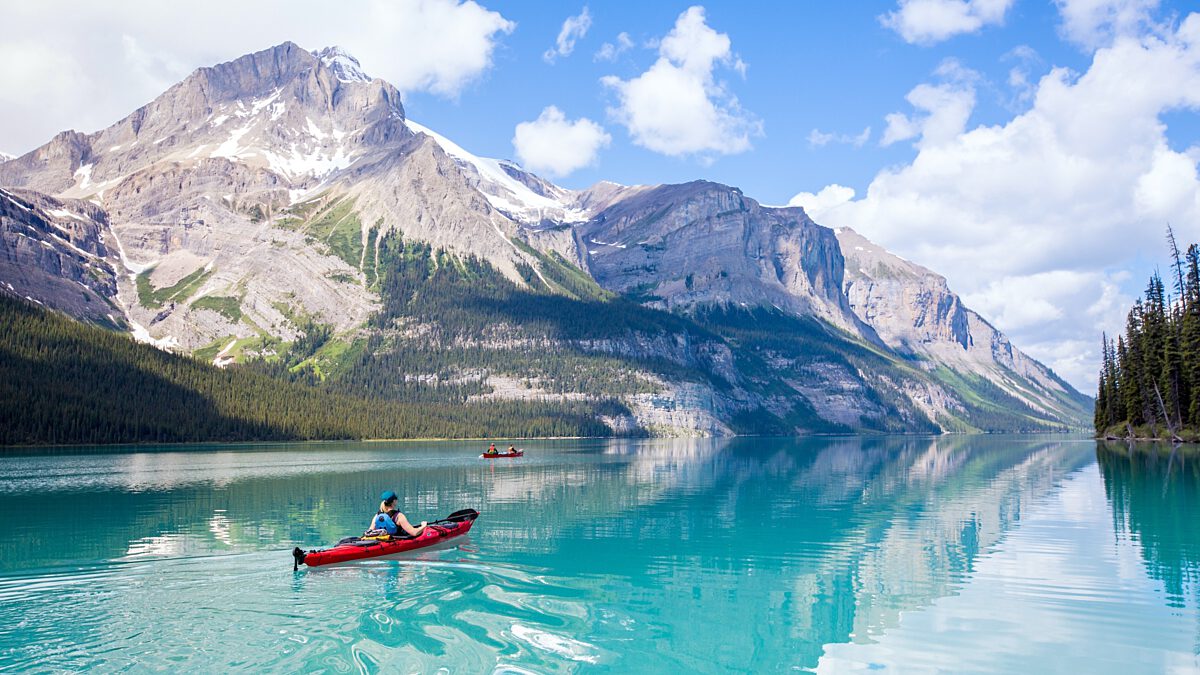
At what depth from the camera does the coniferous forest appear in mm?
123113

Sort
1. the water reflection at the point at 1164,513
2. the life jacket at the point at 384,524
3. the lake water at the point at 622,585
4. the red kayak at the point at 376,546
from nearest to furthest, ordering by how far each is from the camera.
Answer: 1. the lake water at the point at 622,585
2. the water reflection at the point at 1164,513
3. the red kayak at the point at 376,546
4. the life jacket at the point at 384,524

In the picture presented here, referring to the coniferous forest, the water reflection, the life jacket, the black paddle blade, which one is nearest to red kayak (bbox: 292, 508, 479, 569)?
the black paddle blade

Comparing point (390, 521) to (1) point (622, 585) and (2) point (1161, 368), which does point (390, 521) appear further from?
(2) point (1161, 368)

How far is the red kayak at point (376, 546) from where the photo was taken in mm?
39219

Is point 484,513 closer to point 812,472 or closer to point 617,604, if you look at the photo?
point 617,604

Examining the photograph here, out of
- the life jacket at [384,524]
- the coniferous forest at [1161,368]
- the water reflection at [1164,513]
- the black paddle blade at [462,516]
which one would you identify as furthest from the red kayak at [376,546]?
the coniferous forest at [1161,368]

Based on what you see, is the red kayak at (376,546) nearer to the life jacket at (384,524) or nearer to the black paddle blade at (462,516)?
the black paddle blade at (462,516)

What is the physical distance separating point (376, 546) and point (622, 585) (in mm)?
13331

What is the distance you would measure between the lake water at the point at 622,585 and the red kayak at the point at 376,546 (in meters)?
0.58

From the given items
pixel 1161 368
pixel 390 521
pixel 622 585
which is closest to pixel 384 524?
pixel 390 521

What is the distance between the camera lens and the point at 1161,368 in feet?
451

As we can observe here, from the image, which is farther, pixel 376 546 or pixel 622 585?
pixel 376 546

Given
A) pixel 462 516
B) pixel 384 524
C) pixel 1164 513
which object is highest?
pixel 384 524

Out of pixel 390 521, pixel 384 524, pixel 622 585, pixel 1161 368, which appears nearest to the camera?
pixel 622 585
